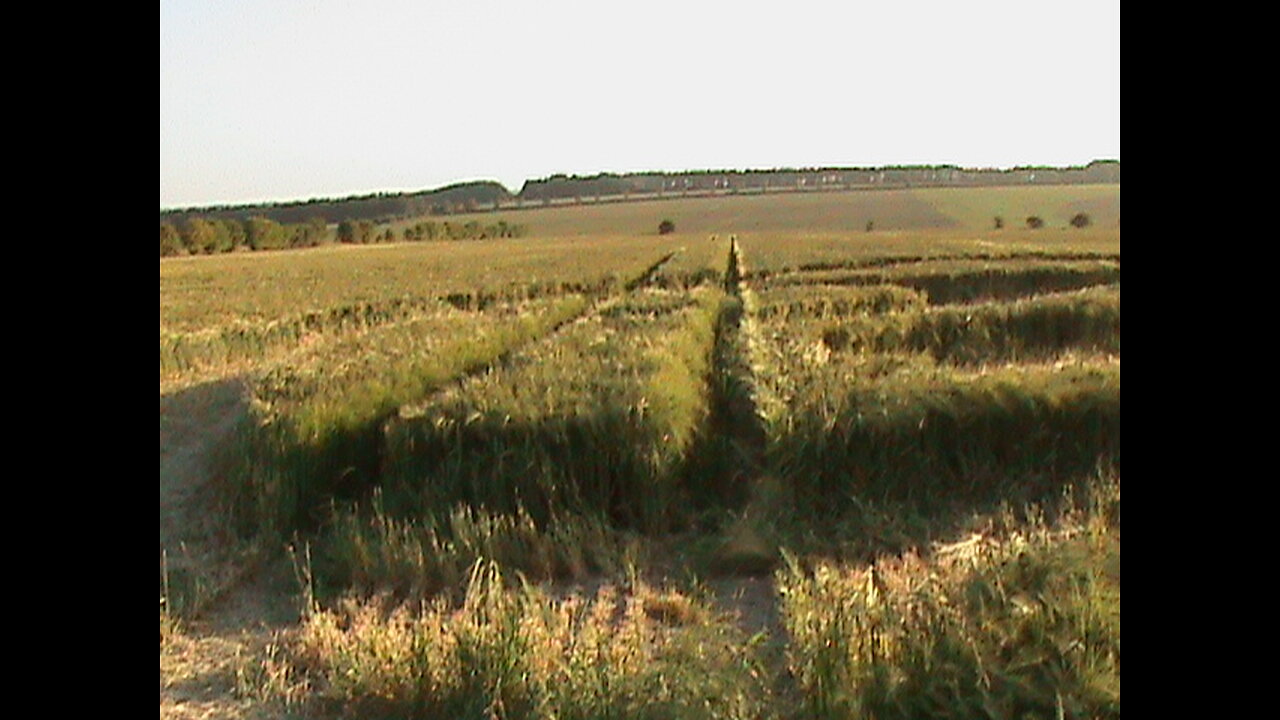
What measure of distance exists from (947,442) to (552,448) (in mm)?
3320

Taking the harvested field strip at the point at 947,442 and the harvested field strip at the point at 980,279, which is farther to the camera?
the harvested field strip at the point at 980,279

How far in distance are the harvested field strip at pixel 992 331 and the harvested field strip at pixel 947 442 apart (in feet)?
12.3

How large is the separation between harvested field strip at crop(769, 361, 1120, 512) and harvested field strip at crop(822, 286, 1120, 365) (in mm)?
3756

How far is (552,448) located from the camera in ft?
20.6

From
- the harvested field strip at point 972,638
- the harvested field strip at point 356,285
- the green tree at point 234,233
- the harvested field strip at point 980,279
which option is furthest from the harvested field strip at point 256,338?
the green tree at point 234,233

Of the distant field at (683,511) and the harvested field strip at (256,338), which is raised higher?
the harvested field strip at (256,338)

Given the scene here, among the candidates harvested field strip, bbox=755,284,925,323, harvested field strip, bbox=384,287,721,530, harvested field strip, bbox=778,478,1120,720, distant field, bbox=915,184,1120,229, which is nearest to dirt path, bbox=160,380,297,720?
harvested field strip, bbox=384,287,721,530

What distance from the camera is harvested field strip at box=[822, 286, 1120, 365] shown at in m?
10.6

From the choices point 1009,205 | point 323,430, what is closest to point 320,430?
point 323,430

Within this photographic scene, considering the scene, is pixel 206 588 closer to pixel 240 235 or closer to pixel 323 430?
pixel 323 430

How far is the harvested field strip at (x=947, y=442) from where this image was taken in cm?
609

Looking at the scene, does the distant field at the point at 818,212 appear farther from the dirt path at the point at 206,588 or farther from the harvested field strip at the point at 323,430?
the dirt path at the point at 206,588
